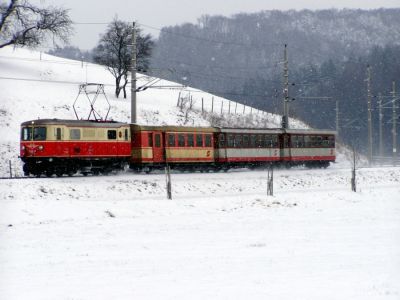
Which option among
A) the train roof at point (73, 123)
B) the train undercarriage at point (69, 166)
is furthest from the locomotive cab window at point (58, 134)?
the train undercarriage at point (69, 166)

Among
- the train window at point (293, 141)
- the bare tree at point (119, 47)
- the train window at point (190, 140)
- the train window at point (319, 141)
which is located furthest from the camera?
the bare tree at point (119, 47)

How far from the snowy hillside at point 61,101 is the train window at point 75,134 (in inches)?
227

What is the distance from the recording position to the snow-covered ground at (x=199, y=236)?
1257cm

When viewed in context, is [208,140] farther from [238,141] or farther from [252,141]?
[252,141]

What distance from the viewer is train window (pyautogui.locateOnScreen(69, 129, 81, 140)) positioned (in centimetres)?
3275

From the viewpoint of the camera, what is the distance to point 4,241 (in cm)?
1891

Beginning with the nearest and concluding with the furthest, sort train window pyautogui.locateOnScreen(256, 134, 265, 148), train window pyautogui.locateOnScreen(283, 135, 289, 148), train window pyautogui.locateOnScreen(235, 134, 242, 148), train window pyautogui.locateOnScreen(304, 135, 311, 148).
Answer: train window pyautogui.locateOnScreen(235, 134, 242, 148), train window pyautogui.locateOnScreen(256, 134, 265, 148), train window pyautogui.locateOnScreen(283, 135, 289, 148), train window pyautogui.locateOnScreen(304, 135, 311, 148)

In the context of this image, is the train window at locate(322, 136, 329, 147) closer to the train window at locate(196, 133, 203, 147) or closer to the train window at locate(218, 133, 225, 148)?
the train window at locate(218, 133, 225, 148)

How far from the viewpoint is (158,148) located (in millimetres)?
36844

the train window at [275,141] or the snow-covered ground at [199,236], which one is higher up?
the train window at [275,141]

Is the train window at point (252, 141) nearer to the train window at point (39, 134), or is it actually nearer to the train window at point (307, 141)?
the train window at point (307, 141)

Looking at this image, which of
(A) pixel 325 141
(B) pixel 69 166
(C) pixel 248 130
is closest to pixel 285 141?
(C) pixel 248 130

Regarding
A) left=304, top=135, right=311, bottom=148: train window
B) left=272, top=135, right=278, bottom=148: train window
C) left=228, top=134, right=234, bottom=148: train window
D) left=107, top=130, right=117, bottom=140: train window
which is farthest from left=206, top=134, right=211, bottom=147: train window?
left=304, top=135, right=311, bottom=148: train window

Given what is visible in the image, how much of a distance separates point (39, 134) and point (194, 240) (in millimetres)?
15597
